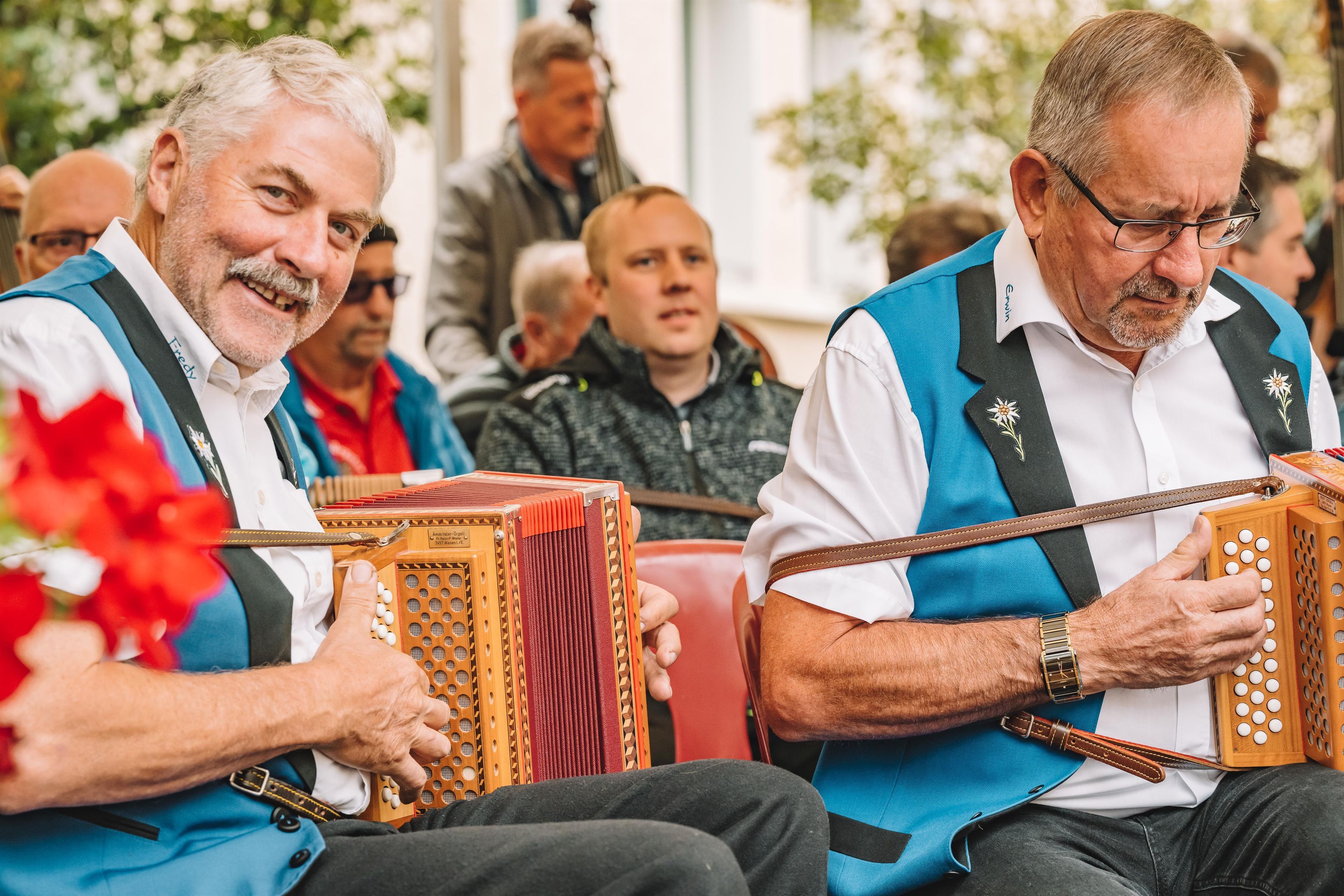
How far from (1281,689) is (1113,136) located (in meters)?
0.91

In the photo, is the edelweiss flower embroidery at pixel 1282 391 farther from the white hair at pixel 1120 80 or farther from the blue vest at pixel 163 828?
the blue vest at pixel 163 828

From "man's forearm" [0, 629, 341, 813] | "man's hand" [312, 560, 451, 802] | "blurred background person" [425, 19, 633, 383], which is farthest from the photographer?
"blurred background person" [425, 19, 633, 383]

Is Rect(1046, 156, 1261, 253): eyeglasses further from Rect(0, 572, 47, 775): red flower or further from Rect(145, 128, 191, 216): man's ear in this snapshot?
Rect(0, 572, 47, 775): red flower

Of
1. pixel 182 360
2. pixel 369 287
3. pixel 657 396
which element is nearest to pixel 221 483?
pixel 182 360

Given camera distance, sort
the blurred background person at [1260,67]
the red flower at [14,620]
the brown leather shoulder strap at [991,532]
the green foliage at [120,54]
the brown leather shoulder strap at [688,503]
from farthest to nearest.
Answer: the green foliage at [120,54] < the blurred background person at [1260,67] < the brown leather shoulder strap at [688,503] < the brown leather shoulder strap at [991,532] < the red flower at [14,620]

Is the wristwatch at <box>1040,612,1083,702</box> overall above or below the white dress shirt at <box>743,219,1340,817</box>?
below

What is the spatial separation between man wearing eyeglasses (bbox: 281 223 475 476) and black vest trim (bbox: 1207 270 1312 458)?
7.42 feet

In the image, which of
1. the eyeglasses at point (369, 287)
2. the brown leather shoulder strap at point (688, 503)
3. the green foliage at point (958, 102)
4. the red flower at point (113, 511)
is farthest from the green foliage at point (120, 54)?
the red flower at point (113, 511)

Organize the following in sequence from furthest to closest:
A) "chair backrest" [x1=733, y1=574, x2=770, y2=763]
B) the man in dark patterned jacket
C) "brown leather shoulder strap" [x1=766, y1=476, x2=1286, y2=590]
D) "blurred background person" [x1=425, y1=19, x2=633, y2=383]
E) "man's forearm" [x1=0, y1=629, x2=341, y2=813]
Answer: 1. "blurred background person" [x1=425, y1=19, x2=633, y2=383]
2. the man in dark patterned jacket
3. "chair backrest" [x1=733, y1=574, x2=770, y2=763]
4. "brown leather shoulder strap" [x1=766, y1=476, x2=1286, y2=590]
5. "man's forearm" [x1=0, y1=629, x2=341, y2=813]

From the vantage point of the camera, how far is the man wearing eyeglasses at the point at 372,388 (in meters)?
3.98

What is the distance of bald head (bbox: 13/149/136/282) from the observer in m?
3.56

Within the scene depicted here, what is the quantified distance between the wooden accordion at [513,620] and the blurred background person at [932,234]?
8.08 ft

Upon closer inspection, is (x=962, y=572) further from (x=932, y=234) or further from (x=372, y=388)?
(x=932, y=234)

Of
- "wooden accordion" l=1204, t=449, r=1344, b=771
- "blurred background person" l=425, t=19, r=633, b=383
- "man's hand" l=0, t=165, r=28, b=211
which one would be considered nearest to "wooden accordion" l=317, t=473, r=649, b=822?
"wooden accordion" l=1204, t=449, r=1344, b=771
